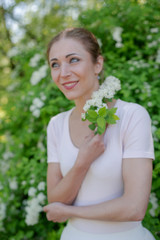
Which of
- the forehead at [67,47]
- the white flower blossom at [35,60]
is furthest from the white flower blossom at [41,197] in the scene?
the white flower blossom at [35,60]

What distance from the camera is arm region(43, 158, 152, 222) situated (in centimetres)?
142

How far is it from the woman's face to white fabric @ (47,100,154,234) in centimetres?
28

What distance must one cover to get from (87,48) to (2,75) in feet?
18.5

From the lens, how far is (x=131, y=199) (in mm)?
1418

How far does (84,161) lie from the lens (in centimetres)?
155

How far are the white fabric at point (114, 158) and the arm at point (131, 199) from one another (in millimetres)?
59

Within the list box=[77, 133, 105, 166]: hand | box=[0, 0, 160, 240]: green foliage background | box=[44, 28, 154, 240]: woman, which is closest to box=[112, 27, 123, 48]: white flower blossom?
box=[0, 0, 160, 240]: green foliage background

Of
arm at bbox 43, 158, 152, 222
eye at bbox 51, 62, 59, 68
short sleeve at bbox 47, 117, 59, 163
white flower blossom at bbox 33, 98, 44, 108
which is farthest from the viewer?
white flower blossom at bbox 33, 98, 44, 108

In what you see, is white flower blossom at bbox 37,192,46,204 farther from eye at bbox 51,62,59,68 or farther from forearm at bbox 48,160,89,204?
eye at bbox 51,62,59,68

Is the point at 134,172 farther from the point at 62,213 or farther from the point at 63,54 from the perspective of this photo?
the point at 63,54

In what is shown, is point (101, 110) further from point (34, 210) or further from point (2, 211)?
point (2, 211)

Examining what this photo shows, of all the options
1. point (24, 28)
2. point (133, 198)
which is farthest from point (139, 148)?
point (24, 28)

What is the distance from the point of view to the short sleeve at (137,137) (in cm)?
146

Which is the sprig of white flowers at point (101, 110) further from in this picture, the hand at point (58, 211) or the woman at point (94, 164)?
the hand at point (58, 211)
